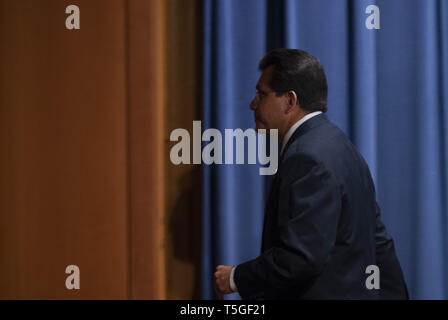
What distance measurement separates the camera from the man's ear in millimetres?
969

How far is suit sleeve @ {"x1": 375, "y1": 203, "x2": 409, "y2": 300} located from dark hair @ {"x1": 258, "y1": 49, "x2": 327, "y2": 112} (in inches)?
14.0

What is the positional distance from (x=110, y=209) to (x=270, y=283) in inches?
26.9

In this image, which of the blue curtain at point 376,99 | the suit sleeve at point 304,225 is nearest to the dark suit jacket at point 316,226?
the suit sleeve at point 304,225

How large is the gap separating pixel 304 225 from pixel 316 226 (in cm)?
2

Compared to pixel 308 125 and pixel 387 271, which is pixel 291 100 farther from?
pixel 387 271

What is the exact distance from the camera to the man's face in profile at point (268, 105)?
3.25 feet

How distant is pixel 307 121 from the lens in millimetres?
936

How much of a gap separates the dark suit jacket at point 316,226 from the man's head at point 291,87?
0.06 meters

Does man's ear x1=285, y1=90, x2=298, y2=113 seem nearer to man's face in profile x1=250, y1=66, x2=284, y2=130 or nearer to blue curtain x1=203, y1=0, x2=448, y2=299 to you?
man's face in profile x1=250, y1=66, x2=284, y2=130

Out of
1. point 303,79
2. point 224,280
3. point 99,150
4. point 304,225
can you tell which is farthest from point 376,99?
point 99,150

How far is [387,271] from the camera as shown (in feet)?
3.36
